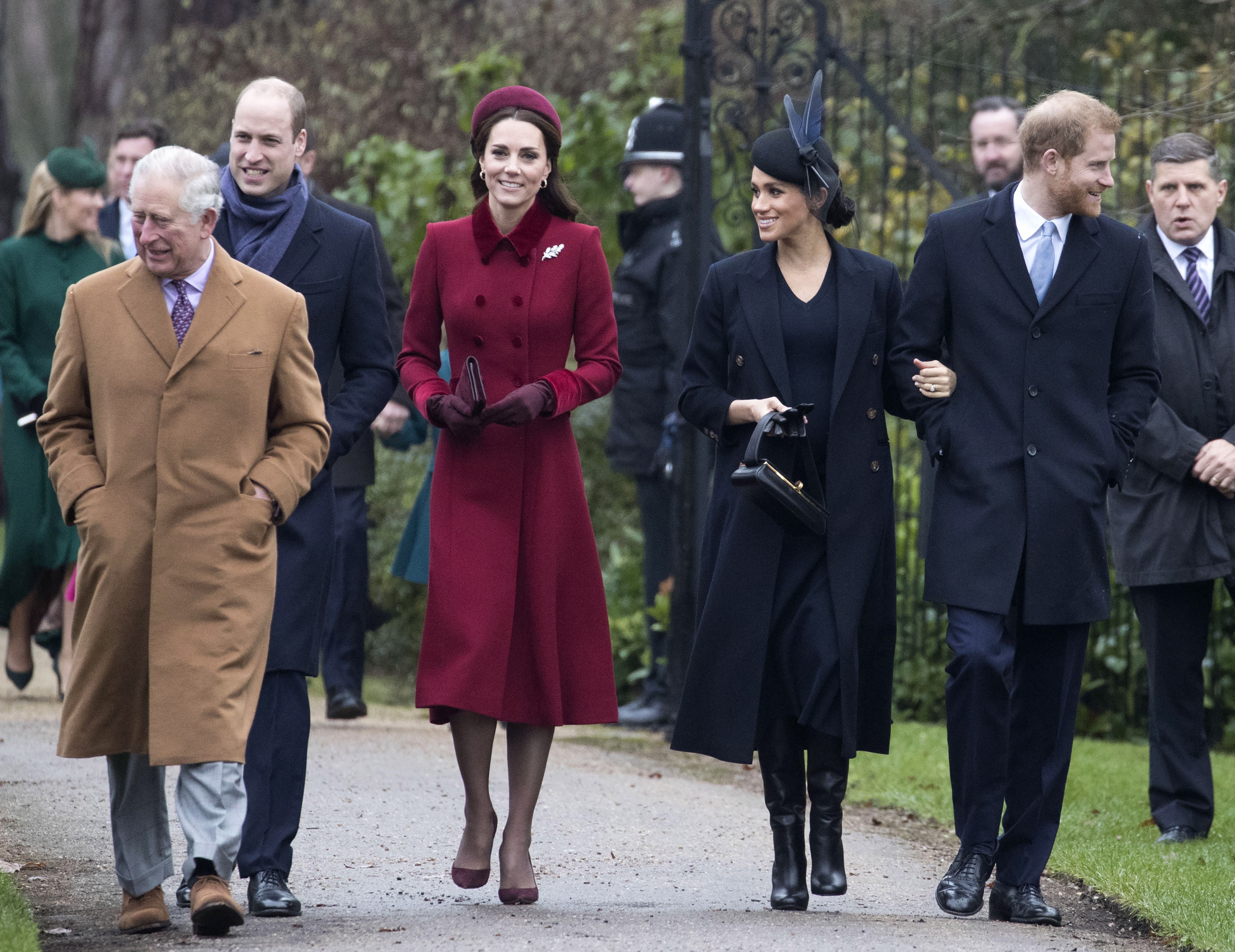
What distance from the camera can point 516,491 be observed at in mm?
5148

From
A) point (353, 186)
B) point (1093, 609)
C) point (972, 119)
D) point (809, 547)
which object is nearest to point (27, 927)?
point (809, 547)

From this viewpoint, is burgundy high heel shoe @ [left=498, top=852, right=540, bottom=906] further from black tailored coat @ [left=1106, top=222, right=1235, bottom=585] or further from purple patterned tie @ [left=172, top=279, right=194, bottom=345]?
black tailored coat @ [left=1106, top=222, right=1235, bottom=585]

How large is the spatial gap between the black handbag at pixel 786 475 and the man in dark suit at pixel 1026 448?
13.8 inches

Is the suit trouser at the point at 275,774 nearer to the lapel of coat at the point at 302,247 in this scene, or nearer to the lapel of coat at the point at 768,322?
the lapel of coat at the point at 302,247

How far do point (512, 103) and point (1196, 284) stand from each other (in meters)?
2.64

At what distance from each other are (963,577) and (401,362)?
1649mm

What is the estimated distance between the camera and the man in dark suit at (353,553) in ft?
25.0

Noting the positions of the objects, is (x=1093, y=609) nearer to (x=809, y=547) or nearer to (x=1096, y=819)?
(x=809, y=547)

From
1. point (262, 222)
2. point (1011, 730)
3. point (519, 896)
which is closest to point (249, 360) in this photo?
point (262, 222)

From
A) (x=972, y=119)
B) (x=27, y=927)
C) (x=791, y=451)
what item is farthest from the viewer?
(x=972, y=119)

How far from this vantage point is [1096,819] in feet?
22.3

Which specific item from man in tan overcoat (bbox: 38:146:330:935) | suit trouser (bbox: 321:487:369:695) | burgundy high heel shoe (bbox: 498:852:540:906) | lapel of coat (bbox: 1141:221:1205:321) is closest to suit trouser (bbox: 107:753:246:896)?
man in tan overcoat (bbox: 38:146:330:935)

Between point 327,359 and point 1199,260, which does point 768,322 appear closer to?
point 327,359

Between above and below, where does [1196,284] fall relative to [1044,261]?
above
